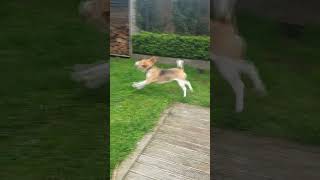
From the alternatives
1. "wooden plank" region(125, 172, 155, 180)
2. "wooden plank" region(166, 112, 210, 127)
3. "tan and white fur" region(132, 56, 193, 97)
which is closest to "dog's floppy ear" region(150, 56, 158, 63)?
"tan and white fur" region(132, 56, 193, 97)

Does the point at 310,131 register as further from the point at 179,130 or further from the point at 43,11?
the point at 43,11

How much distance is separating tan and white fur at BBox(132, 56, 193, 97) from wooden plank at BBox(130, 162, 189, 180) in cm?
32

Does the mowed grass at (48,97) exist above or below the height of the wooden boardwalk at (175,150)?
above

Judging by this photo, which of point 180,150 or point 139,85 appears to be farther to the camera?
point 139,85

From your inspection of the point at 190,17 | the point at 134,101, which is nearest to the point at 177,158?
the point at 134,101

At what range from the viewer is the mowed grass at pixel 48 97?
58.7 inches

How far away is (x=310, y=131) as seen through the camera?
1512 millimetres

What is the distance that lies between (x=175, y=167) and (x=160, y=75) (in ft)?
1.25

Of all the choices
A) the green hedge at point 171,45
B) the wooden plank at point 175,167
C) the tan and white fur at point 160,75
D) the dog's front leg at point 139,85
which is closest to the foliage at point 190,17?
the green hedge at point 171,45

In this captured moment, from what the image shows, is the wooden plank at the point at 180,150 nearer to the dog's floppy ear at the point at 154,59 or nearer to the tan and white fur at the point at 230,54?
the tan and white fur at the point at 230,54

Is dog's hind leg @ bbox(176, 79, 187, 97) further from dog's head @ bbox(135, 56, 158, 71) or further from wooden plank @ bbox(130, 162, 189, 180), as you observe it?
wooden plank @ bbox(130, 162, 189, 180)

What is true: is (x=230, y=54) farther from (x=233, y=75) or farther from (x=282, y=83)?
(x=282, y=83)

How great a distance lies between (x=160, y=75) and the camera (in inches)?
70.6

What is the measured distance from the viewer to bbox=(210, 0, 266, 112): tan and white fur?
1492mm
